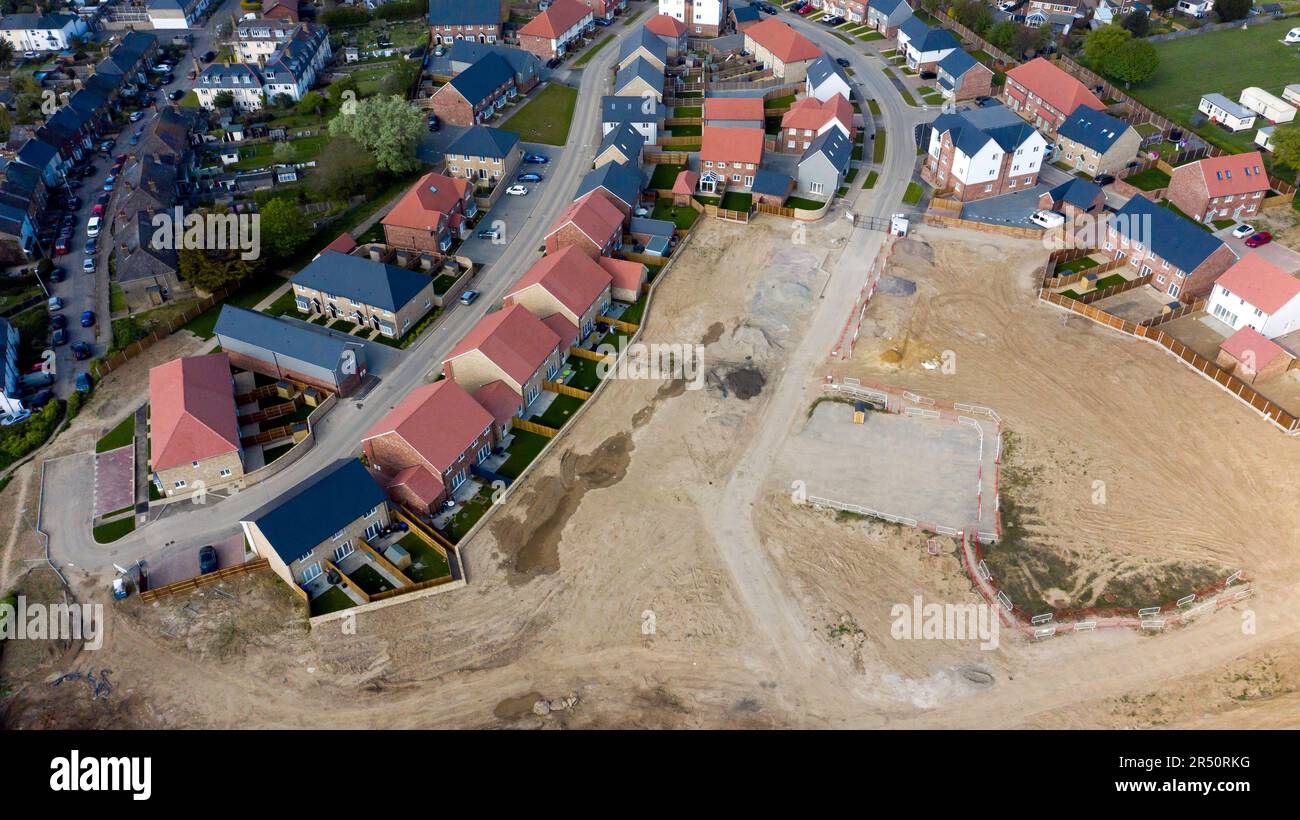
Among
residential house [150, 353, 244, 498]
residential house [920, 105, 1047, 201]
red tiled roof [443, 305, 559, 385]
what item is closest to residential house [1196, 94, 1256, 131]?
residential house [920, 105, 1047, 201]

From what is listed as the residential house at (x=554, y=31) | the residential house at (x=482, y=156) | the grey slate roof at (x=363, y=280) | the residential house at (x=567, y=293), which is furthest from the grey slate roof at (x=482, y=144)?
the residential house at (x=554, y=31)

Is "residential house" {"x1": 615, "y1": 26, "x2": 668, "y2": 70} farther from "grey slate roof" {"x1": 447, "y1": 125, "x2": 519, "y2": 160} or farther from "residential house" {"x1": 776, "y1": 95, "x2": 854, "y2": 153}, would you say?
"grey slate roof" {"x1": 447, "y1": 125, "x2": 519, "y2": 160}

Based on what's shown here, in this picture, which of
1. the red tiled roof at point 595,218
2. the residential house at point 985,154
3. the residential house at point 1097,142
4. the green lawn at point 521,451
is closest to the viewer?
the green lawn at point 521,451

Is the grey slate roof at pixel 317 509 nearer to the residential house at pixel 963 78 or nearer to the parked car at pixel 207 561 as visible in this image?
the parked car at pixel 207 561

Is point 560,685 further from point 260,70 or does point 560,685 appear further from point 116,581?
point 260,70

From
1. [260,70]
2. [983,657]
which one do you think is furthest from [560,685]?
[260,70]

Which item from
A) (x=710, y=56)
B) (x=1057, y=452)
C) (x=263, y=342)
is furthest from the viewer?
(x=710, y=56)
